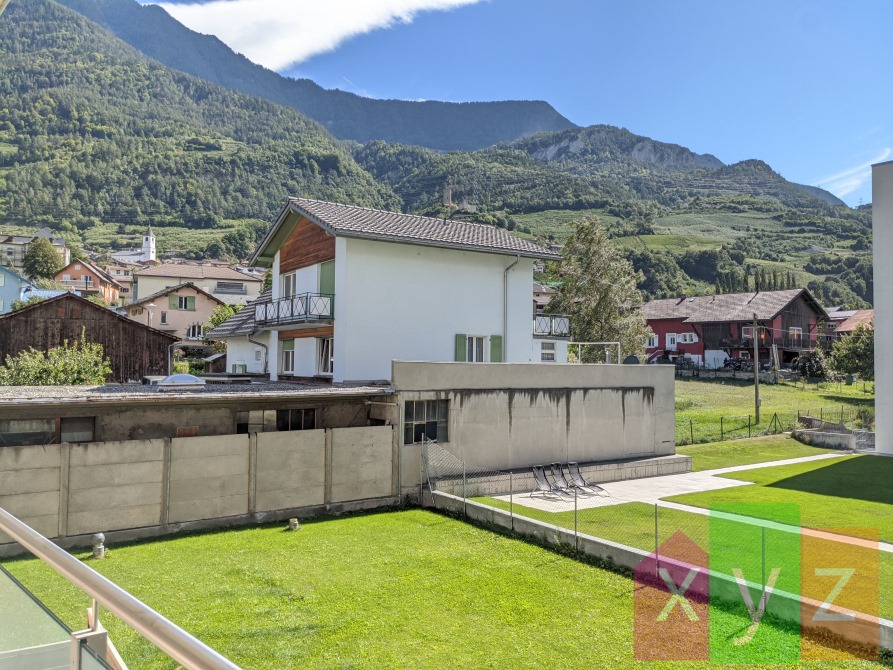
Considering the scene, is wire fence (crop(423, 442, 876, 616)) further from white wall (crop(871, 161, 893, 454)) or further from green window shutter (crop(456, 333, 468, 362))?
white wall (crop(871, 161, 893, 454))

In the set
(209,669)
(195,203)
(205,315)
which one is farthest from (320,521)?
(195,203)

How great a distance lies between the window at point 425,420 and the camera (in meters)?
18.7

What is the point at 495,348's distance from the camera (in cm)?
2486

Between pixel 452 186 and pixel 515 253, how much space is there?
154869 mm

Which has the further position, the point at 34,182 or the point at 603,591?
the point at 34,182

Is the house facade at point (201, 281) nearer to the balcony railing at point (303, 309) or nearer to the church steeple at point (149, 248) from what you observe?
the balcony railing at point (303, 309)

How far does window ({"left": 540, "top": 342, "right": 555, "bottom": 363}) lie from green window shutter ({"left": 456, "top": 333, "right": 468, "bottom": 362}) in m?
4.34

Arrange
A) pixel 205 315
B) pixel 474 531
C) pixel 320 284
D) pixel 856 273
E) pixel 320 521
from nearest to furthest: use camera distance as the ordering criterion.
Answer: pixel 474 531 < pixel 320 521 < pixel 320 284 < pixel 205 315 < pixel 856 273

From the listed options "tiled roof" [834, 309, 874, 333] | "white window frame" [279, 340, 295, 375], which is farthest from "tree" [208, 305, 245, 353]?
"tiled roof" [834, 309, 874, 333]

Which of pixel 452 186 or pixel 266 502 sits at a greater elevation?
pixel 452 186

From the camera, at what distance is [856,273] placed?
129625 millimetres

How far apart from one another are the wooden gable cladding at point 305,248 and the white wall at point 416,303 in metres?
1.23

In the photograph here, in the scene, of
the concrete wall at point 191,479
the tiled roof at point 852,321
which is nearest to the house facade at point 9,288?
the concrete wall at point 191,479

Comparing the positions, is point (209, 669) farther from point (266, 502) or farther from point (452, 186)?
point (452, 186)
